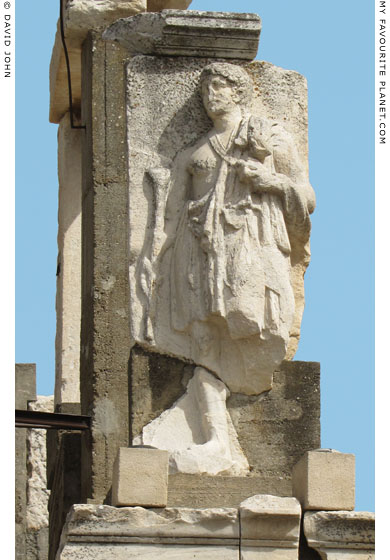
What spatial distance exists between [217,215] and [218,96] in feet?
3.04

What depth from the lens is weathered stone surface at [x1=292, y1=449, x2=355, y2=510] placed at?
13273mm

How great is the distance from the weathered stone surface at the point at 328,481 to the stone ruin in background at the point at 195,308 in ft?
0.04

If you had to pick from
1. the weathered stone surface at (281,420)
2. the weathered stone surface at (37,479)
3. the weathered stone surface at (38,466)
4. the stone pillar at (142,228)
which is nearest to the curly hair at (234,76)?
the stone pillar at (142,228)

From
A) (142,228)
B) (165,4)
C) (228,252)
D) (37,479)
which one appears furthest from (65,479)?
(165,4)

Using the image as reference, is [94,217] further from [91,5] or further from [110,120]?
[91,5]

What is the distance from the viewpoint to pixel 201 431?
14.0m

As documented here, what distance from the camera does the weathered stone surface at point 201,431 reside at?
13.8 meters

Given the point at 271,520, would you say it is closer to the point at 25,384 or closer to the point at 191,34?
the point at 191,34

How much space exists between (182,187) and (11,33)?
159 cm

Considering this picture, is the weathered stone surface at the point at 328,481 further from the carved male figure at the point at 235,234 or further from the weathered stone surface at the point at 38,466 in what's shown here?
the weathered stone surface at the point at 38,466

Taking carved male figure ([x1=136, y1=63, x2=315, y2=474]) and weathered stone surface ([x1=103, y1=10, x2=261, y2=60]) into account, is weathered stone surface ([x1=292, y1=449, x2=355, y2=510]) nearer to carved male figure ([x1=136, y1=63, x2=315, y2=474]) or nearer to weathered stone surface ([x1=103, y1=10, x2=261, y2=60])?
carved male figure ([x1=136, y1=63, x2=315, y2=474])

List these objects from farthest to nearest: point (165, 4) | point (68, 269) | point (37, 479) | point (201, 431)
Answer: point (37, 479)
point (165, 4)
point (68, 269)
point (201, 431)

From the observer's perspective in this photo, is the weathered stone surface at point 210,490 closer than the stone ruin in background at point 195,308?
No

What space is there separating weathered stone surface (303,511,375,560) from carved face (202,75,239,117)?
3.02m
